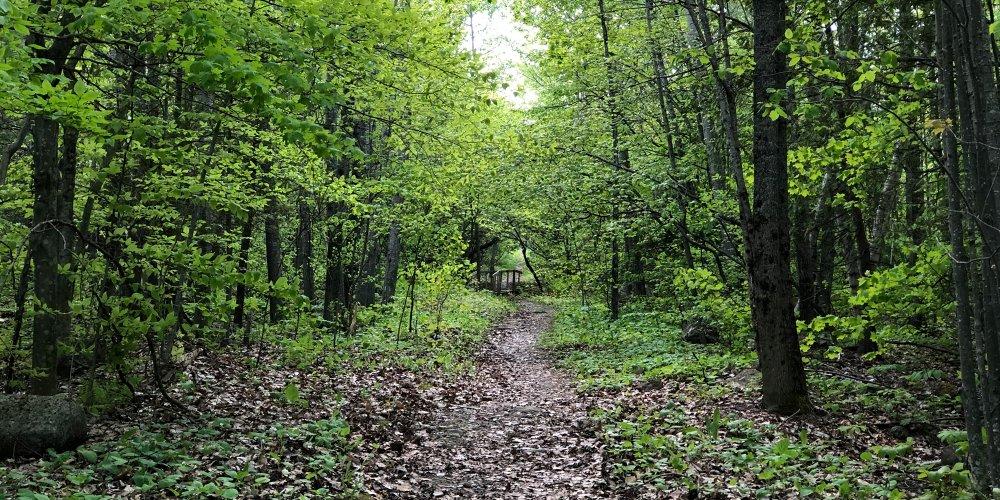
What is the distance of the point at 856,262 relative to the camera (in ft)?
37.4

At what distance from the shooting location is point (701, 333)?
13945 millimetres

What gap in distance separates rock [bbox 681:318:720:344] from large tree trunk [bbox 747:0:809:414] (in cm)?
635

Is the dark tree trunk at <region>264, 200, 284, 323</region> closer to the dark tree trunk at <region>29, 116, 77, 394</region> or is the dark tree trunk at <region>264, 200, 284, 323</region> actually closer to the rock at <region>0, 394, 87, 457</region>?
the dark tree trunk at <region>29, 116, 77, 394</region>

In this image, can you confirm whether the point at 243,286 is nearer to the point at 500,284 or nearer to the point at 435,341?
the point at 435,341

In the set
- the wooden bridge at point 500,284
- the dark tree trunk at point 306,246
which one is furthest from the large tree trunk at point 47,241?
the wooden bridge at point 500,284

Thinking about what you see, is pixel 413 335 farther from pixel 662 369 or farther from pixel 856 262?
pixel 856 262

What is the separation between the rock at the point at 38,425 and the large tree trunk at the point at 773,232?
7.80 metres

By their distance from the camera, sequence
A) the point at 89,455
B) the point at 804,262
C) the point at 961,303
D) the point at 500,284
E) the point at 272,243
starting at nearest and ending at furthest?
1. the point at 961,303
2. the point at 89,455
3. the point at 804,262
4. the point at 272,243
5. the point at 500,284

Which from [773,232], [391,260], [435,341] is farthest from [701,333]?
[391,260]

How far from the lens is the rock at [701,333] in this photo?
45.6 ft

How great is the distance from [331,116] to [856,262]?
520 inches

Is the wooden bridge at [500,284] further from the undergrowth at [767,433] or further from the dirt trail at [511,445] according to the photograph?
the undergrowth at [767,433]

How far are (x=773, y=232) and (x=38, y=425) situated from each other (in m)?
8.28

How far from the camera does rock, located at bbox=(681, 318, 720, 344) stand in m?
13.9
